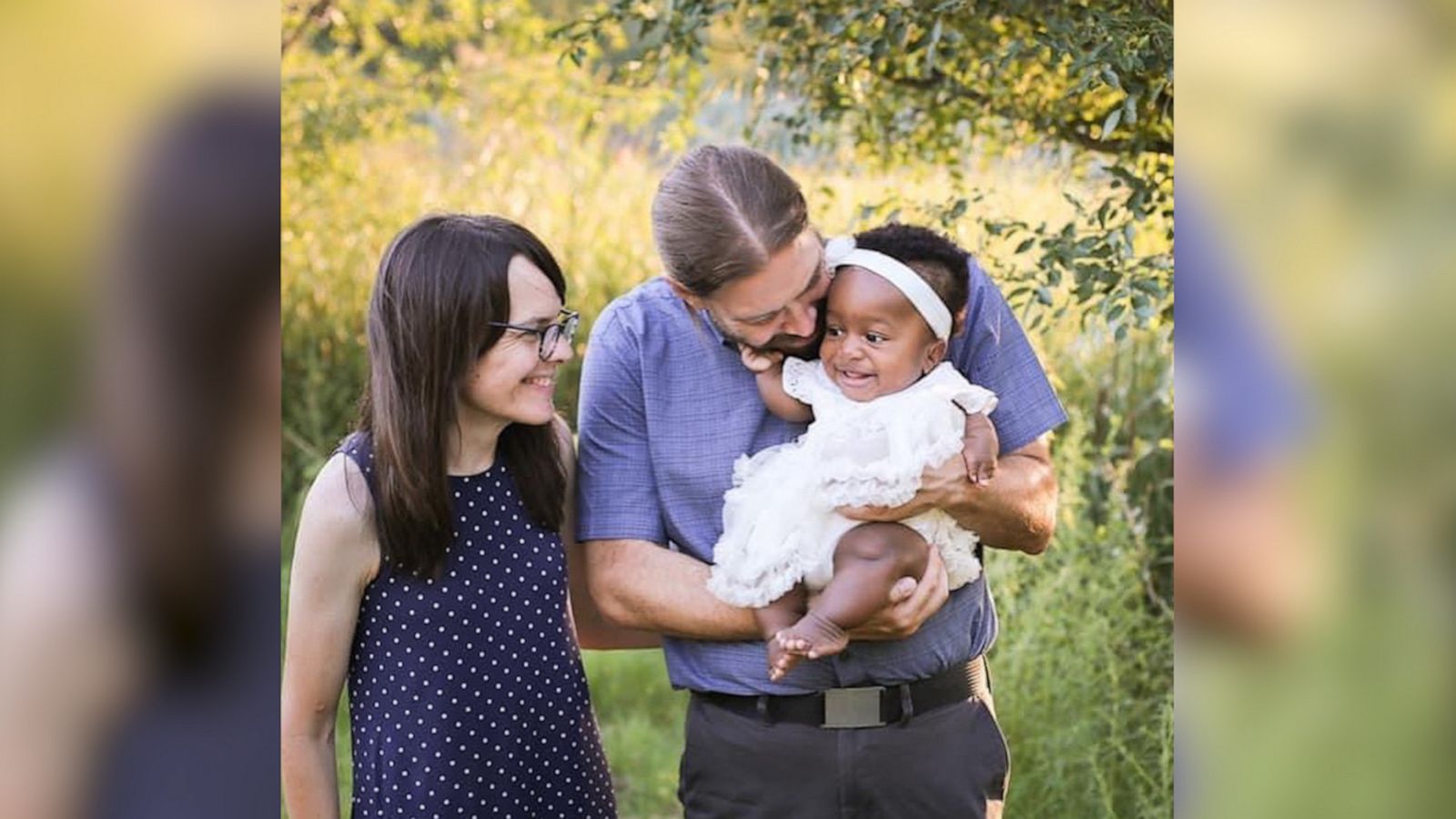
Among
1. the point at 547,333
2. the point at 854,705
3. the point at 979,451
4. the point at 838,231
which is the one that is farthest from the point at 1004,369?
the point at 838,231

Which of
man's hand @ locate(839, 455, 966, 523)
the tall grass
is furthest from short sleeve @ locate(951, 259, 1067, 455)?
the tall grass

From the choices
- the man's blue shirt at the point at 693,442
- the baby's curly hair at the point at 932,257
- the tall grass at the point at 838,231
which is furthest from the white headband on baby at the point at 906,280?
the tall grass at the point at 838,231

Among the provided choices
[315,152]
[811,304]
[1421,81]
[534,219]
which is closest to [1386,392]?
[1421,81]

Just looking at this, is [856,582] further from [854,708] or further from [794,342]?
[794,342]

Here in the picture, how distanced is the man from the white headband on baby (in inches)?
1.9

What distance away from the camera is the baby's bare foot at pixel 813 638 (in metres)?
2.24

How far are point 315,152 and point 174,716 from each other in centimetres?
514

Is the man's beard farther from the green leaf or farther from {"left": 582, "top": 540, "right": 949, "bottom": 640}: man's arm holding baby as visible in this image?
the green leaf

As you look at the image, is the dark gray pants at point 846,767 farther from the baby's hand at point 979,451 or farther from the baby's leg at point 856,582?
the baby's hand at point 979,451

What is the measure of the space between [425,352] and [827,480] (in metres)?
0.56

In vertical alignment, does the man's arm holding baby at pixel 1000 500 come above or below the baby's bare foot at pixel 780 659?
above

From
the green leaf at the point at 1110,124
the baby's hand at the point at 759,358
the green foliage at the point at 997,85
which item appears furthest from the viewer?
the green foliage at the point at 997,85

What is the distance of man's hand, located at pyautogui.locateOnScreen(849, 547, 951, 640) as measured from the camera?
2.29 m

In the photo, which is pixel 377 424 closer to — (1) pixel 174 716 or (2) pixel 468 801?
(2) pixel 468 801
